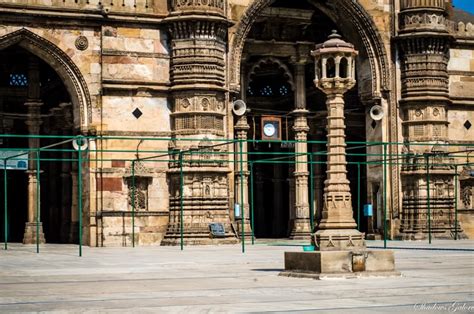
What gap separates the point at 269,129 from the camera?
119ft

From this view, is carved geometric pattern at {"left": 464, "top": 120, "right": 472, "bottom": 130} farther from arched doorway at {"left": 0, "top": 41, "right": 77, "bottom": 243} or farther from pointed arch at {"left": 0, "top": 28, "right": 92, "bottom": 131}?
arched doorway at {"left": 0, "top": 41, "right": 77, "bottom": 243}

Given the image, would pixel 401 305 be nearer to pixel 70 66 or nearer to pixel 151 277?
pixel 151 277

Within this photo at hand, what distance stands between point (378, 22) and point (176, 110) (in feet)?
29.1

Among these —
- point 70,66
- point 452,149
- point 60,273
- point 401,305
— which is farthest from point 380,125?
point 401,305

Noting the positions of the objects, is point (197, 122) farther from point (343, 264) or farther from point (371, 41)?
point (343, 264)

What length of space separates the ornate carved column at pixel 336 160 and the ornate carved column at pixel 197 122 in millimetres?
13353

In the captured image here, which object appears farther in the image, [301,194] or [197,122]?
[301,194]

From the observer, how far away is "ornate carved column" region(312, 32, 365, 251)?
58.5ft

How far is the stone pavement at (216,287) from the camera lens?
13.0 m

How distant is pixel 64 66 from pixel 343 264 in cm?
1737

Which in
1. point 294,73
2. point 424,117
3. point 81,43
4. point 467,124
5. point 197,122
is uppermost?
point 81,43

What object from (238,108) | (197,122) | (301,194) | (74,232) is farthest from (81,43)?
(301,194)

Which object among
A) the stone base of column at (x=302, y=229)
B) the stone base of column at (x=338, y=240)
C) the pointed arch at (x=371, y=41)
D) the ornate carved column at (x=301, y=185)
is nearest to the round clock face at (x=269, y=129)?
the ornate carved column at (x=301, y=185)

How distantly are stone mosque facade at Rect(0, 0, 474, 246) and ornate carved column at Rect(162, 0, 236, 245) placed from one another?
5cm
